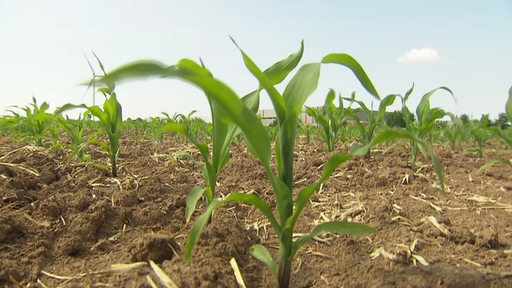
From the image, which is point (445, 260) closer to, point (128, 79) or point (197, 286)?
point (197, 286)

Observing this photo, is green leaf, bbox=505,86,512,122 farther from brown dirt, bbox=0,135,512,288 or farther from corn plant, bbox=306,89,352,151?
corn plant, bbox=306,89,352,151

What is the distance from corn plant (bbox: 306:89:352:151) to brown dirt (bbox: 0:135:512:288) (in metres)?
0.61

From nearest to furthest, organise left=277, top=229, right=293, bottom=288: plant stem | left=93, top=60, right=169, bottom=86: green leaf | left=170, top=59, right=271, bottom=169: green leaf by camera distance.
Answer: left=93, top=60, right=169, bottom=86: green leaf < left=170, top=59, right=271, bottom=169: green leaf < left=277, top=229, right=293, bottom=288: plant stem

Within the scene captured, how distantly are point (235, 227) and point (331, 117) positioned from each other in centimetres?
188

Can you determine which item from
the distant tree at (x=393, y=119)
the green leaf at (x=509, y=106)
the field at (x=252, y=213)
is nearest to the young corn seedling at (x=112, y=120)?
the field at (x=252, y=213)

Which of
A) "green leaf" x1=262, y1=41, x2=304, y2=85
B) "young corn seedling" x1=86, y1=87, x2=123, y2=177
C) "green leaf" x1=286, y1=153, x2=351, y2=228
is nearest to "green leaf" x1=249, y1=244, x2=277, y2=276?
"green leaf" x1=286, y1=153, x2=351, y2=228

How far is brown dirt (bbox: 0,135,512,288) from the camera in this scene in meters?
1.34

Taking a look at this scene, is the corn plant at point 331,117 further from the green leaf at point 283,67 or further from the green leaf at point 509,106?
the green leaf at point 283,67

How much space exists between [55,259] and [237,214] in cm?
91

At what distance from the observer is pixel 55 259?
5.03 feet

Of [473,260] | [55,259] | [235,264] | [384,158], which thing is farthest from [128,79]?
[384,158]

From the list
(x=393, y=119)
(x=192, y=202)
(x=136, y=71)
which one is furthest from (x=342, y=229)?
(x=393, y=119)

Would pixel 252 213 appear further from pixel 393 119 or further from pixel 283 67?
pixel 393 119

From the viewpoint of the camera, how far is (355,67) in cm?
112
